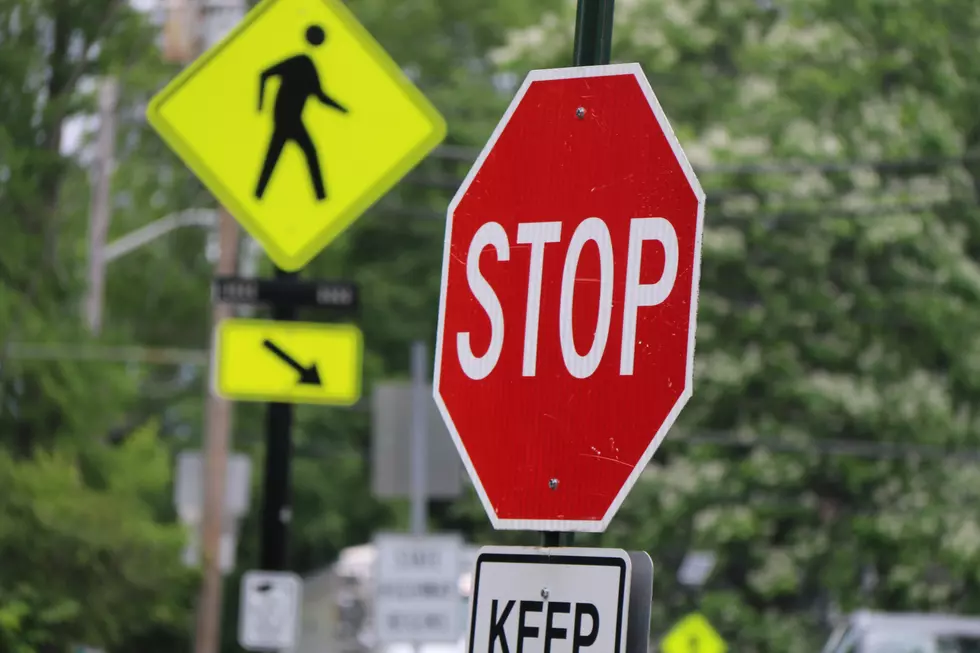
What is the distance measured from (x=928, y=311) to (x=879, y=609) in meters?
3.93

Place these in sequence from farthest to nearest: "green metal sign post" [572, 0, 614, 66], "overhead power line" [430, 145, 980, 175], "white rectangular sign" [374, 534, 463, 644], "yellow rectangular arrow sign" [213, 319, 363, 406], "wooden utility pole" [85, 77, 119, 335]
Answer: "wooden utility pole" [85, 77, 119, 335] < "overhead power line" [430, 145, 980, 175] < "white rectangular sign" [374, 534, 463, 644] < "yellow rectangular arrow sign" [213, 319, 363, 406] < "green metal sign post" [572, 0, 614, 66]

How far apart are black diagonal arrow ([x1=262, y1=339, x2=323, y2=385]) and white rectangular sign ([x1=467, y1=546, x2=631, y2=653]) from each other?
174 inches

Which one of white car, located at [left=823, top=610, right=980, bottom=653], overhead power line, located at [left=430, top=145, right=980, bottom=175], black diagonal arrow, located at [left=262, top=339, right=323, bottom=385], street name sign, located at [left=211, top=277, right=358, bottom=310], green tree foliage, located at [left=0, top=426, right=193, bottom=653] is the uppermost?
overhead power line, located at [left=430, top=145, right=980, bottom=175]

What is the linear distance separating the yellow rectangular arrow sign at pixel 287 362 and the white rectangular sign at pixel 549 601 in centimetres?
433

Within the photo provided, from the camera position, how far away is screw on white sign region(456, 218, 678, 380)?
3.82 meters

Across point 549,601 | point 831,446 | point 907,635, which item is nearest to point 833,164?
point 831,446

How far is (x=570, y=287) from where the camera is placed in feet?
12.7

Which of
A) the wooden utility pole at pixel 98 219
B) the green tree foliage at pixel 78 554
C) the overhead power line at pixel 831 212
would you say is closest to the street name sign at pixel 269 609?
the green tree foliage at pixel 78 554

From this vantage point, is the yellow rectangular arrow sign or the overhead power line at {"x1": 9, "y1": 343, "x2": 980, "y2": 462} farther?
the overhead power line at {"x1": 9, "y1": 343, "x2": 980, "y2": 462}

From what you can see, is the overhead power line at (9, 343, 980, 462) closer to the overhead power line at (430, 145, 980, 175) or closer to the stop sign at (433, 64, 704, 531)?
the overhead power line at (430, 145, 980, 175)

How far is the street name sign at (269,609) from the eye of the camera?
9.98m

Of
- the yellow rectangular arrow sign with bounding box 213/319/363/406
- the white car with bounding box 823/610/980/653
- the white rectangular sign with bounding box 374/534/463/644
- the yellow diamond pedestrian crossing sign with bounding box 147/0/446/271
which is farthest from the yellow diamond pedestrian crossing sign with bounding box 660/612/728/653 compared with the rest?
the yellow diamond pedestrian crossing sign with bounding box 147/0/446/271

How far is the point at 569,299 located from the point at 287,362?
4.61m

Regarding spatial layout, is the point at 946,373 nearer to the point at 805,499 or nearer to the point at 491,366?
the point at 805,499
